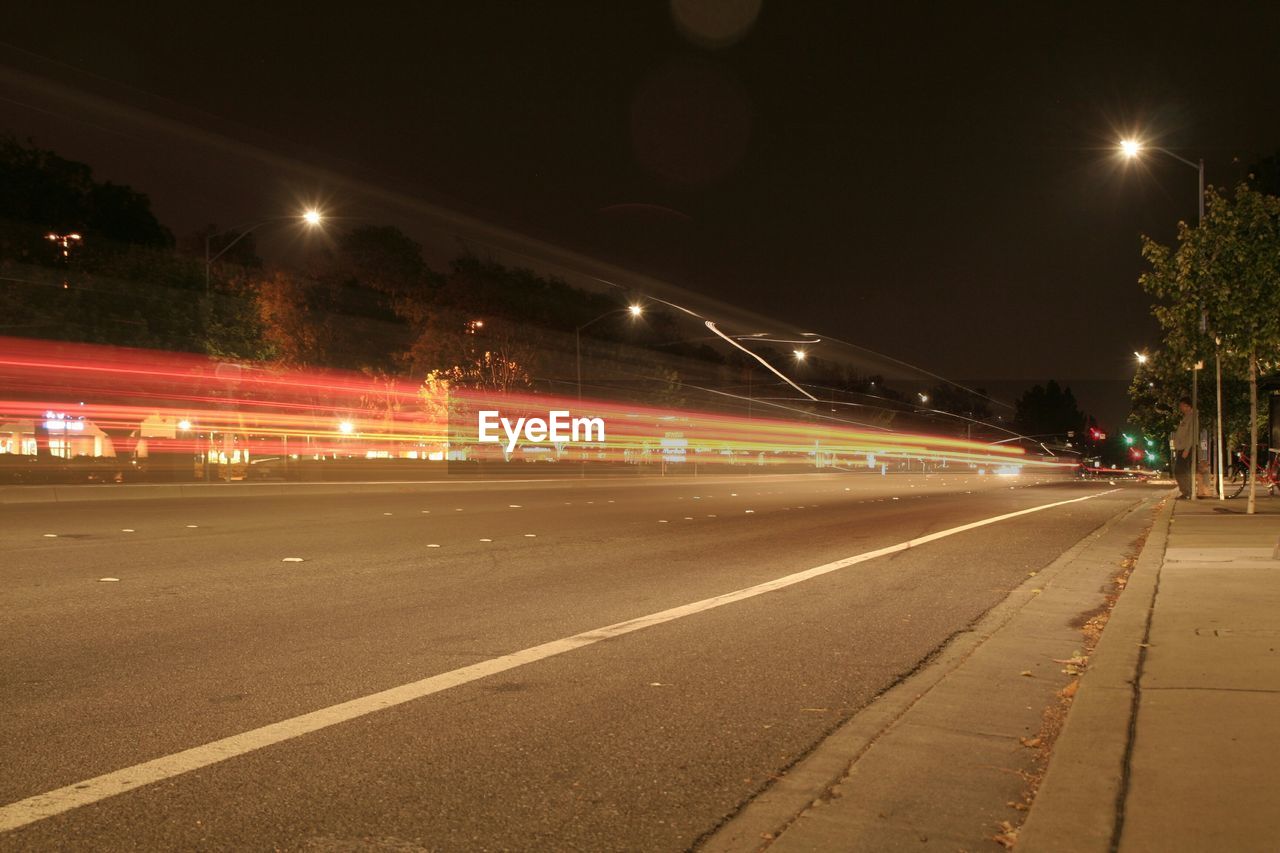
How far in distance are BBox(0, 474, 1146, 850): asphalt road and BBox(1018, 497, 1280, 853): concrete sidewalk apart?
126 cm

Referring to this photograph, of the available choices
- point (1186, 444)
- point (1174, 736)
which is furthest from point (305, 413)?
point (1174, 736)

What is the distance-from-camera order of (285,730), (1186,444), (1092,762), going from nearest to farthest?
(1092,762), (285,730), (1186,444)

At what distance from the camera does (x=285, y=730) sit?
5512 mm

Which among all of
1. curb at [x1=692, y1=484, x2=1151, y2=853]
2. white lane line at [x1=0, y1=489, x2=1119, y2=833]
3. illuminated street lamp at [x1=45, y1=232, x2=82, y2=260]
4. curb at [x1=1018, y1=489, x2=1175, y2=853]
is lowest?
curb at [x1=692, y1=484, x2=1151, y2=853]

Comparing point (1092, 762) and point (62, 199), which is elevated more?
point (62, 199)

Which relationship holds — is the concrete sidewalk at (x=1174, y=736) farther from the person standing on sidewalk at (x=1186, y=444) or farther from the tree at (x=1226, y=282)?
the person standing on sidewalk at (x=1186, y=444)

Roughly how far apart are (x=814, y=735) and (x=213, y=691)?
11.2 feet

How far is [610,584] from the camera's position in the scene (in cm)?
1116

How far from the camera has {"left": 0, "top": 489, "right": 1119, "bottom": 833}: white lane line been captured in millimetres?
4410

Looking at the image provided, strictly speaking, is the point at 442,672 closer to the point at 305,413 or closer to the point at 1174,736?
the point at 1174,736

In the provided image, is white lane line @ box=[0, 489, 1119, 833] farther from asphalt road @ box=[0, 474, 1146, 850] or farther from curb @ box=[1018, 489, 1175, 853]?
curb @ box=[1018, 489, 1175, 853]

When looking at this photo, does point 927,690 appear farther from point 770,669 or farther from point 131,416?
point 131,416

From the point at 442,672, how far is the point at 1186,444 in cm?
2052

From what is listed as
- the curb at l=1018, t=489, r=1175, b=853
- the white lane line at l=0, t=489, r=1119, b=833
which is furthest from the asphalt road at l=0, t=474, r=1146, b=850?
the curb at l=1018, t=489, r=1175, b=853
